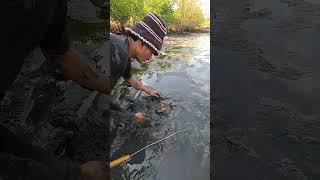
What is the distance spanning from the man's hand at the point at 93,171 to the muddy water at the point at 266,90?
0.57 m

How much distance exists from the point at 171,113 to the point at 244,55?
1.40 feet

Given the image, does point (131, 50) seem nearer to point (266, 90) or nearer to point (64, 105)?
point (64, 105)

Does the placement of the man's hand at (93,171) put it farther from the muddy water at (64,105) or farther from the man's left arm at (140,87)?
the man's left arm at (140,87)

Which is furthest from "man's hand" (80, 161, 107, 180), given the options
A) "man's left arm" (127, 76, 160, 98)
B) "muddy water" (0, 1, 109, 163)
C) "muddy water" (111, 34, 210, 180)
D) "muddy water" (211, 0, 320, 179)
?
"muddy water" (211, 0, 320, 179)

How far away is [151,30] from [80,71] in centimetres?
45

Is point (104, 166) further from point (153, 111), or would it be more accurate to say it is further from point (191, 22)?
point (191, 22)

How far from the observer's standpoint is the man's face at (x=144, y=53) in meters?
1.65

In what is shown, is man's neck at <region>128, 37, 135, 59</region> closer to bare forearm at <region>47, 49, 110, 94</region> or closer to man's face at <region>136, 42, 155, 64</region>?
man's face at <region>136, 42, 155, 64</region>

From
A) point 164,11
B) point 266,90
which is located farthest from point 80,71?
point 266,90

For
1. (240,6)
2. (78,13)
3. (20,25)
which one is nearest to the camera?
(20,25)

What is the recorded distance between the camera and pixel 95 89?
1.37 m

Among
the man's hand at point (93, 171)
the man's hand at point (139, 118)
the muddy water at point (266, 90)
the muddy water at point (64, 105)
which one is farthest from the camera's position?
the man's hand at point (139, 118)

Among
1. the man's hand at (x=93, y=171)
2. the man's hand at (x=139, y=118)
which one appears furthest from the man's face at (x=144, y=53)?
the man's hand at (x=93, y=171)

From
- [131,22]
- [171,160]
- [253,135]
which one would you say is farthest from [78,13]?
[253,135]
